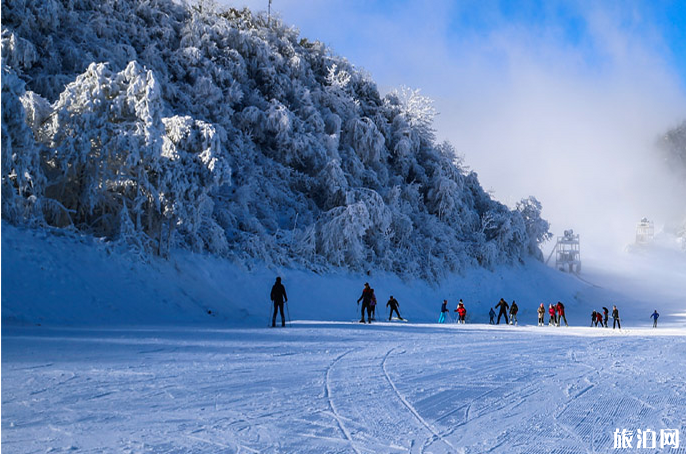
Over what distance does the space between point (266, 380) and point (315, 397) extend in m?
1.32

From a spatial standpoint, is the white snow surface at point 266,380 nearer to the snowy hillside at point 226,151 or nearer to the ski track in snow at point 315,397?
the ski track in snow at point 315,397

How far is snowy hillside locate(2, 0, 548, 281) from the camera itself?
2019cm

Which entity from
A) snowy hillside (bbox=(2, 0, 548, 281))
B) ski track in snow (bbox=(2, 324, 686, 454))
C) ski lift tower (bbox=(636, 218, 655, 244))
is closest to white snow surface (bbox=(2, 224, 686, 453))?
ski track in snow (bbox=(2, 324, 686, 454))

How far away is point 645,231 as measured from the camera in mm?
108000

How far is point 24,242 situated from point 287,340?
10306 millimetres

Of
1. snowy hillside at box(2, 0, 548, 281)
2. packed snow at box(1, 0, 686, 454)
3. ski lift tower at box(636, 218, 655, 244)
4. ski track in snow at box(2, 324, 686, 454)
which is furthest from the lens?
ski lift tower at box(636, 218, 655, 244)

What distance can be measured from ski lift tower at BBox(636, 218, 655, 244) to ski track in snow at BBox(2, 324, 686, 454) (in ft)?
359

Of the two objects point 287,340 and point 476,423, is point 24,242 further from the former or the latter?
point 476,423

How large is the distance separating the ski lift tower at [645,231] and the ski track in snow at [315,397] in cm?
10930

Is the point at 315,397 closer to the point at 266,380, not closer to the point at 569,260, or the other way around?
the point at 266,380

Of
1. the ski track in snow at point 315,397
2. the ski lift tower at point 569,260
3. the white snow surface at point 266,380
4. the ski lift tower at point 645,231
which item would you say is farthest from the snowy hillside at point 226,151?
the ski lift tower at point 645,231

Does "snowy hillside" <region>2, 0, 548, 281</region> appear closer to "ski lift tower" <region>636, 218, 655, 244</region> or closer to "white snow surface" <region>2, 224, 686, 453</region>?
"white snow surface" <region>2, 224, 686, 453</region>

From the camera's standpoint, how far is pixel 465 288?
132ft

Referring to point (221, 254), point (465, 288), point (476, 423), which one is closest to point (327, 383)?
point (476, 423)
